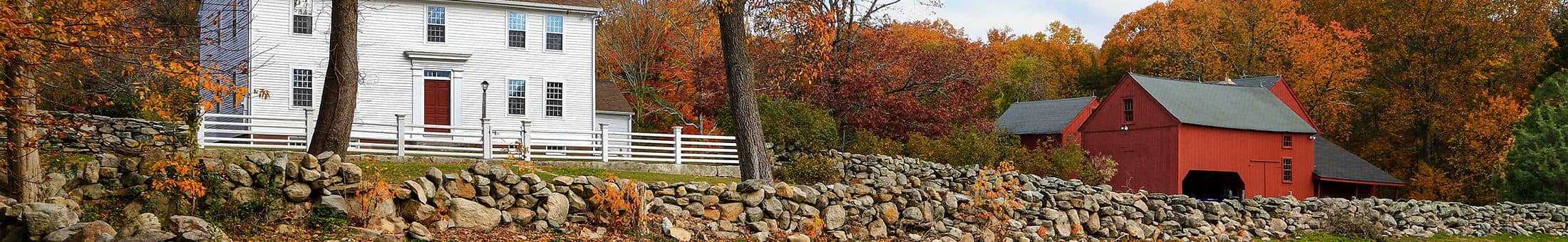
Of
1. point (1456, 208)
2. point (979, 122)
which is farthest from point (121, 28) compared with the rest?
point (1456, 208)

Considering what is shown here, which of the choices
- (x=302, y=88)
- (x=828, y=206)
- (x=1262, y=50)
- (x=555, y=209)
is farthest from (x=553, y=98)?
(x=1262, y=50)

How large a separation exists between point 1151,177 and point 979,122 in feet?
19.3

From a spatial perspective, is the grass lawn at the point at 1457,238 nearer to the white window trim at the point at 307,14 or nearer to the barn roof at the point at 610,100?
the barn roof at the point at 610,100

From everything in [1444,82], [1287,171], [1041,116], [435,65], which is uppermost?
[1444,82]

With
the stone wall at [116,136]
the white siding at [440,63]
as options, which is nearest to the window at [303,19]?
the white siding at [440,63]

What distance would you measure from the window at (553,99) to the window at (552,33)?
83 cm

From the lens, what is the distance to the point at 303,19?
2519cm

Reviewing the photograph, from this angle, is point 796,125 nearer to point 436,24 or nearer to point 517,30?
point 517,30

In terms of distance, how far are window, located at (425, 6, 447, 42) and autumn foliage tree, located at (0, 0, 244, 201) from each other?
47.8 ft

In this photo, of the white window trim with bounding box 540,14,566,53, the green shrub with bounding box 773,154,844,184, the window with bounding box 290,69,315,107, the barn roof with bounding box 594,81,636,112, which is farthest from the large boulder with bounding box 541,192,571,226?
the barn roof with bounding box 594,81,636,112

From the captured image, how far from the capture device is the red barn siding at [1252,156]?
1232 inches

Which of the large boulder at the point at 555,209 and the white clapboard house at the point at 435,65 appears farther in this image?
the white clapboard house at the point at 435,65

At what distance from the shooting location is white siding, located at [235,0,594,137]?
24922mm

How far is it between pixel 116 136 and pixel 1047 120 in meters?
26.8
